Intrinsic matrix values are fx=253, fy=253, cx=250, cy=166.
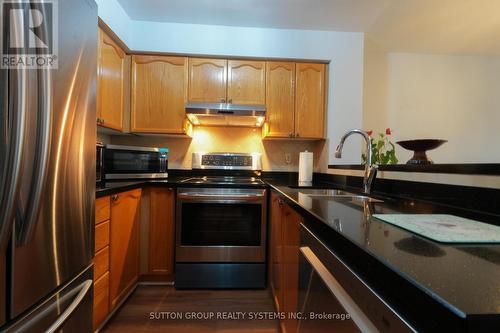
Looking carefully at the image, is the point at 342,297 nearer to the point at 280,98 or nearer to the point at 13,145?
the point at 13,145

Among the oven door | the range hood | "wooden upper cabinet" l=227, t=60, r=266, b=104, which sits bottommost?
the oven door

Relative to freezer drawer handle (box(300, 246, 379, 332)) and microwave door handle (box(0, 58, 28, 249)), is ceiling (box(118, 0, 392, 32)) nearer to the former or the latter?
microwave door handle (box(0, 58, 28, 249))

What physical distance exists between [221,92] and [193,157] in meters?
0.71

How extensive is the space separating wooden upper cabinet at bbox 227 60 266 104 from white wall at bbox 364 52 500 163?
1.26 m

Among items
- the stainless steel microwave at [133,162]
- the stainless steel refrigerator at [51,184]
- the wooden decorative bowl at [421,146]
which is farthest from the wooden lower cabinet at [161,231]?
the wooden decorative bowl at [421,146]

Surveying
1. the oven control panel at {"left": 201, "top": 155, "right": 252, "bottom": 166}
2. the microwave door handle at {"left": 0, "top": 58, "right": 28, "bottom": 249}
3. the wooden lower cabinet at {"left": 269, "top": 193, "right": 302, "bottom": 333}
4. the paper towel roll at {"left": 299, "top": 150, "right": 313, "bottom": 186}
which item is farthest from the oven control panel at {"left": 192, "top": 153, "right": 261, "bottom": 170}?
the microwave door handle at {"left": 0, "top": 58, "right": 28, "bottom": 249}

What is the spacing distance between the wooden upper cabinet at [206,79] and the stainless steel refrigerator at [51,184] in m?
1.26

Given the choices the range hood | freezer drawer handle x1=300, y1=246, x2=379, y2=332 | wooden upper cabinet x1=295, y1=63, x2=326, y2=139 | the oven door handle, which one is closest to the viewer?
freezer drawer handle x1=300, y1=246, x2=379, y2=332

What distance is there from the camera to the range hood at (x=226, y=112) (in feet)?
6.98

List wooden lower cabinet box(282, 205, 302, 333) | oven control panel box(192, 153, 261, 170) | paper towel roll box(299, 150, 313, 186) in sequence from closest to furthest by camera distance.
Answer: wooden lower cabinet box(282, 205, 302, 333) → paper towel roll box(299, 150, 313, 186) → oven control panel box(192, 153, 261, 170)

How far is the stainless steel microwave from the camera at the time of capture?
1879 mm

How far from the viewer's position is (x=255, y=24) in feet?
7.26

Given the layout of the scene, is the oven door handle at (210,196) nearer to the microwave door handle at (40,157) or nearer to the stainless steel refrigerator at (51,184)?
the stainless steel refrigerator at (51,184)

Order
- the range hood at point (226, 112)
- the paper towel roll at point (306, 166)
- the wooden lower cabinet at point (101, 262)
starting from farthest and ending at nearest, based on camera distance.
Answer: the paper towel roll at point (306, 166)
the range hood at point (226, 112)
the wooden lower cabinet at point (101, 262)
